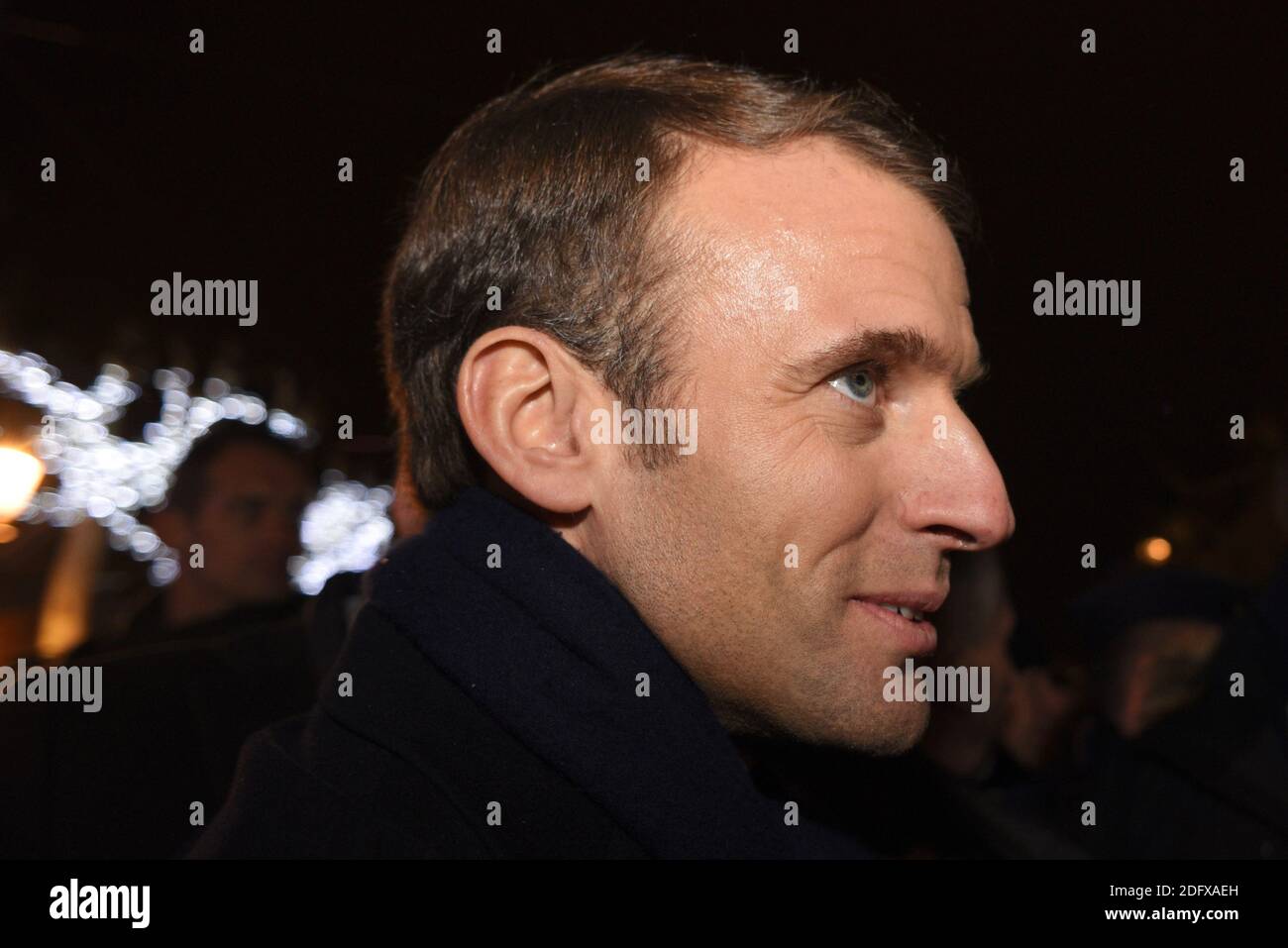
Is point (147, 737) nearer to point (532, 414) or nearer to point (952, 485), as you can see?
point (532, 414)

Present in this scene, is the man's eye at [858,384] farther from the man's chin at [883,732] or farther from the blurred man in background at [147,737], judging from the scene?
the blurred man in background at [147,737]

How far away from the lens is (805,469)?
4.15 ft

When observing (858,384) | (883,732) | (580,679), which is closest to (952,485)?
(858,384)

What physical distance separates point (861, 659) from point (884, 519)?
21 cm

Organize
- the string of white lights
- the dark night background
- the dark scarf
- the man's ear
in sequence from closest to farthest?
the dark scarf < the man's ear < the dark night background < the string of white lights

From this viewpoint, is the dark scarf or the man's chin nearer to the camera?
the dark scarf

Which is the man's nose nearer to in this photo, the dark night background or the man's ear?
the man's ear

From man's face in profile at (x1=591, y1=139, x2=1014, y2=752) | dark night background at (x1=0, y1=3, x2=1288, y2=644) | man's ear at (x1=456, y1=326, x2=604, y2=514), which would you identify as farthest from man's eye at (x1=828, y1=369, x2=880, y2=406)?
dark night background at (x1=0, y1=3, x2=1288, y2=644)

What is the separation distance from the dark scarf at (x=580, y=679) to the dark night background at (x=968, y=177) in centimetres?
103

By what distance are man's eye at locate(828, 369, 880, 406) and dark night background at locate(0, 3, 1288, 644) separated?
1126 mm

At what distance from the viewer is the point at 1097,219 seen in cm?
298

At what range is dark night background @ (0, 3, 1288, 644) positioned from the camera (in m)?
2.64

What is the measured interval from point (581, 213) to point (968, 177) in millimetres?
1820

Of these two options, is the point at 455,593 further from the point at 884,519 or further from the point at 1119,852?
the point at 1119,852
